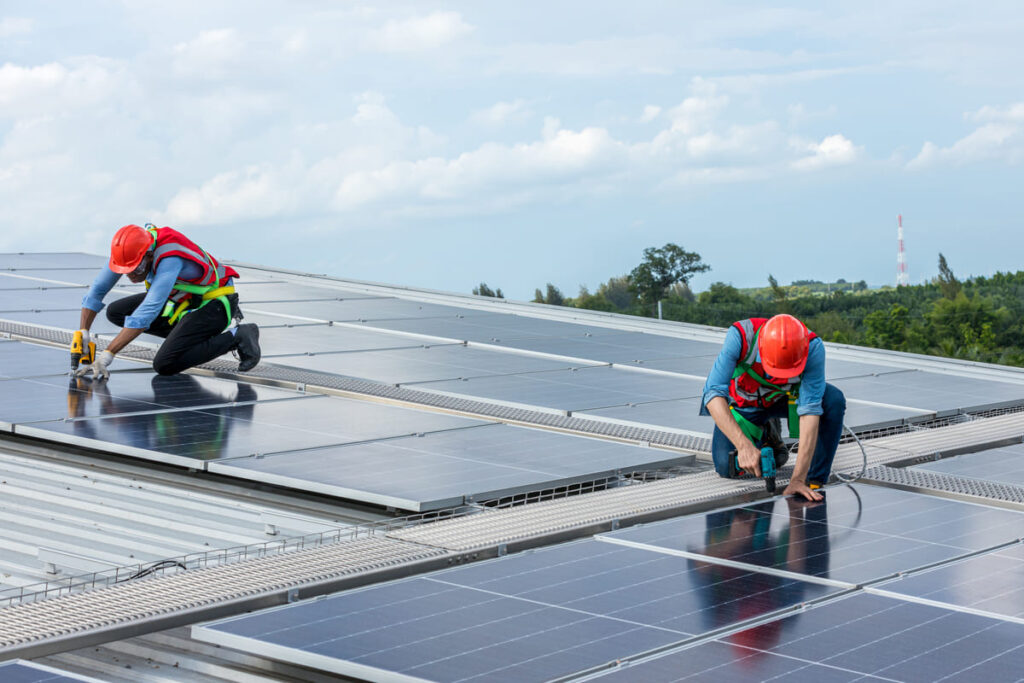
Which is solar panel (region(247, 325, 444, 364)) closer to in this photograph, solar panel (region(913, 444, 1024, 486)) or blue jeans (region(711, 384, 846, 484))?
blue jeans (region(711, 384, 846, 484))

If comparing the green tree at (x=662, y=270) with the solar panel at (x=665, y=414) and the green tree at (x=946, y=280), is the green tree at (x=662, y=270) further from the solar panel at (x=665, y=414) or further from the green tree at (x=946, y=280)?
the solar panel at (x=665, y=414)

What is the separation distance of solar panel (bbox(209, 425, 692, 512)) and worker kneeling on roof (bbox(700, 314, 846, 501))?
952 mm

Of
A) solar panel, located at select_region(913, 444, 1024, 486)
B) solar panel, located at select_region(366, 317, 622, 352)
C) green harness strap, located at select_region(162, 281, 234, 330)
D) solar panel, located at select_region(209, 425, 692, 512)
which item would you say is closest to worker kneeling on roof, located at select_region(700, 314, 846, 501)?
solar panel, located at select_region(209, 425, 692, 512)

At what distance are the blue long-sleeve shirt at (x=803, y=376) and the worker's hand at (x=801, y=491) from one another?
0.53m

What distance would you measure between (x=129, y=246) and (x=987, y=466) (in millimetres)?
8868

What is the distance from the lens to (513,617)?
6492mm

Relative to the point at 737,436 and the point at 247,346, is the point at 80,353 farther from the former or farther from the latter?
the point at 737,436

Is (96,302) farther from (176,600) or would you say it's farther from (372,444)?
(176,600)

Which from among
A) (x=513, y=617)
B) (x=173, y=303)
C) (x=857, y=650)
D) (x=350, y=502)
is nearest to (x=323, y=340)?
(x=173, y=303)

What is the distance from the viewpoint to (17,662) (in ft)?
19.6

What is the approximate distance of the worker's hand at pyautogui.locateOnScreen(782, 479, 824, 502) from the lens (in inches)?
372

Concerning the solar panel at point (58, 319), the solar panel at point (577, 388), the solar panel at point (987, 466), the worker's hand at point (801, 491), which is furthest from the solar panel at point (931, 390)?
the solar panel at point (58, 319)

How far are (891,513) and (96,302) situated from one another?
925 centimetres

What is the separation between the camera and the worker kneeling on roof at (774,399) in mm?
9586
